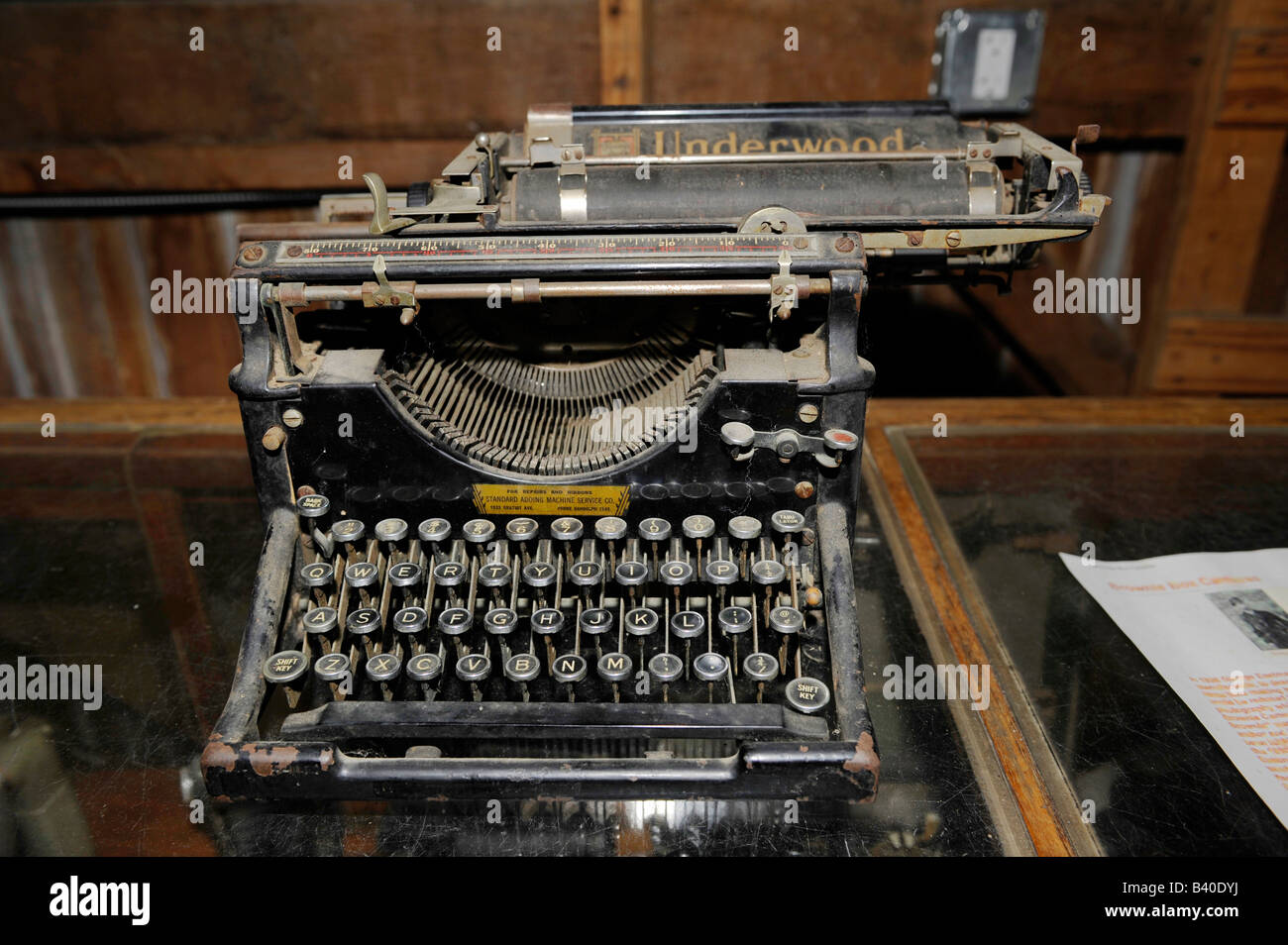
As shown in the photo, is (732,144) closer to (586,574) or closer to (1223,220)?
(586,574)

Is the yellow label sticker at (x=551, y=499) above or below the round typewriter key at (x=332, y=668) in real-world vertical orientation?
above

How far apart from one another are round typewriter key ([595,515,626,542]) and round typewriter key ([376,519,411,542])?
403 millimetres

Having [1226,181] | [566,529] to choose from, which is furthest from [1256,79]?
[566,529]

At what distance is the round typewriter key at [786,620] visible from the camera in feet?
5.98

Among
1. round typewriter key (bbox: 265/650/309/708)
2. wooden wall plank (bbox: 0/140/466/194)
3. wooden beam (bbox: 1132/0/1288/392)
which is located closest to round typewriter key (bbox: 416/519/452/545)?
round typewriter key (bbox: 265/650/309/708)

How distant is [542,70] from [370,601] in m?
2.18

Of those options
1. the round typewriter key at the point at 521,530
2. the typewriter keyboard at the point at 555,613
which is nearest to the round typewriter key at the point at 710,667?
the typewriter keyboard at the point at 555,613

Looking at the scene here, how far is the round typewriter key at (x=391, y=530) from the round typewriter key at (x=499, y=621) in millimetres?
270

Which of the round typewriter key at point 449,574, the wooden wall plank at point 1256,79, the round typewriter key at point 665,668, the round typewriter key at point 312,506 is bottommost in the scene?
the round typewriter key at point 665,668

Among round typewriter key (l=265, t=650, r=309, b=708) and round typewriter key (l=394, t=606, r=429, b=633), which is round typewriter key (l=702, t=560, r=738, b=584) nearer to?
round typewriter key (l=394, t=606, r=429, b=633)

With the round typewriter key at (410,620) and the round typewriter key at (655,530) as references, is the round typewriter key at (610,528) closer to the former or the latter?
the round typewriter key at (655,530)

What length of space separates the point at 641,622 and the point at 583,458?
376mm

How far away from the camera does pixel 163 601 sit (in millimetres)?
2367
